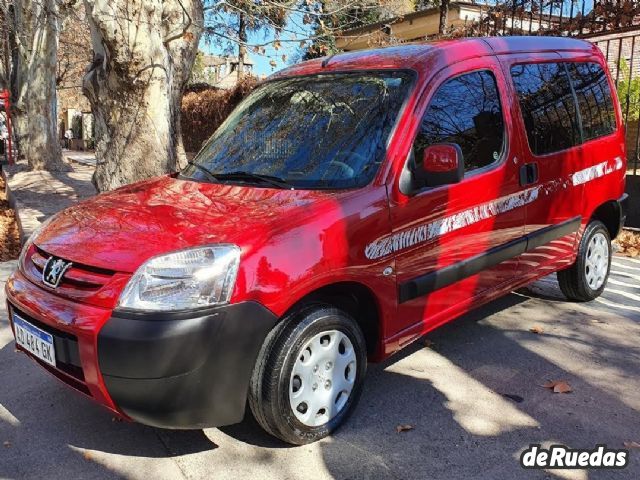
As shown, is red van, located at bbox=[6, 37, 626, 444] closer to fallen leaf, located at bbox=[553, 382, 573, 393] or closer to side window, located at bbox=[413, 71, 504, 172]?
side window, located at bbox=[413, 71, 504, 172]

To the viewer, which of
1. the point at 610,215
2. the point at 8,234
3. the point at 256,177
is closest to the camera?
the point at 256,177

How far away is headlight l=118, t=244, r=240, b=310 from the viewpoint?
2.51 m

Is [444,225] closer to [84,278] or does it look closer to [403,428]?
[403,428]

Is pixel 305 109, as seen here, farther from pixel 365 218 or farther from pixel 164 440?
pixel 164 440

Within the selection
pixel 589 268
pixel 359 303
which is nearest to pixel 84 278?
pixel 359 303

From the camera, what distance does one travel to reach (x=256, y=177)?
3398mm

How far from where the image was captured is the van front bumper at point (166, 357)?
8.04 ft

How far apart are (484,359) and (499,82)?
6.06 feet

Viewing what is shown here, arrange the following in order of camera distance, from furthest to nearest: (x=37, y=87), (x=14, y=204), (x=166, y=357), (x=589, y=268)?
1. (x=37, y=87)
2. (x=14, y=204)
3. (x=589, y=268)
4. (x=166, y=357)

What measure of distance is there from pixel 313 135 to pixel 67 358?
1.78 m

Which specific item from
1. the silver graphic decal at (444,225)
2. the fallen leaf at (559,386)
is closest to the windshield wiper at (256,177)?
the silver graphic decal at (444,225)

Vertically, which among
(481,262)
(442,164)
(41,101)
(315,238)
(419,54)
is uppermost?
(41,101)

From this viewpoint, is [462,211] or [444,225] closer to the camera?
[444,225]

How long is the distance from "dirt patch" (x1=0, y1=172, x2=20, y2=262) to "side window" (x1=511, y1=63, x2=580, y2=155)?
6136 mm
